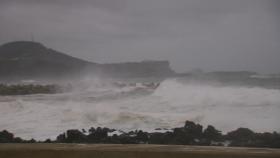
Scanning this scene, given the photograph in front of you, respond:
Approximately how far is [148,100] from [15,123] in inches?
26.5

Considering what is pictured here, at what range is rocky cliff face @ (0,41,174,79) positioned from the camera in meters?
1.87

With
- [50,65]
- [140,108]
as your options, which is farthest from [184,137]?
[50,65]

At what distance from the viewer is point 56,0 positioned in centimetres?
190

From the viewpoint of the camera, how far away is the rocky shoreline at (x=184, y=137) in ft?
5.31

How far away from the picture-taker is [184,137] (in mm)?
1676

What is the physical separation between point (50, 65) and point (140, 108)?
576mm

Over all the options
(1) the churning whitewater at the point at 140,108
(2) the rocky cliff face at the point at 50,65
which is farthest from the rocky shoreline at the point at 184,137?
(2) the rocky cliff face at the point at 50,65

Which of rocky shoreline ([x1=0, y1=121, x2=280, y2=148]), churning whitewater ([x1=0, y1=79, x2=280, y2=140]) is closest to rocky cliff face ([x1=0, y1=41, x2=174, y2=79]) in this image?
churning whitewater ([x1=0, y1=79, x2=280, y2=140])

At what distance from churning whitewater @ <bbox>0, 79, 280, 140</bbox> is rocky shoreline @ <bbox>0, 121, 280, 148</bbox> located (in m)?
0.03

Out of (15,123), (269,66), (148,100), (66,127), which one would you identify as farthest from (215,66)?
(15,123)

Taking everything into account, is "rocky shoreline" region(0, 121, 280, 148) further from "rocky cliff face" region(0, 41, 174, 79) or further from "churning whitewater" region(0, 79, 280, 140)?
"rocky cliff face" region(0, 41, 174, 79)

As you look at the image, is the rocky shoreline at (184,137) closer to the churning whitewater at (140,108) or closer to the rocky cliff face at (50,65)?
the churning whitewater at (140,108)

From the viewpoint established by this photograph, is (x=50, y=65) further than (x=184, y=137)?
Yes

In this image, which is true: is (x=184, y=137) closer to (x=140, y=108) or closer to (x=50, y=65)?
(x=140, y=108)
